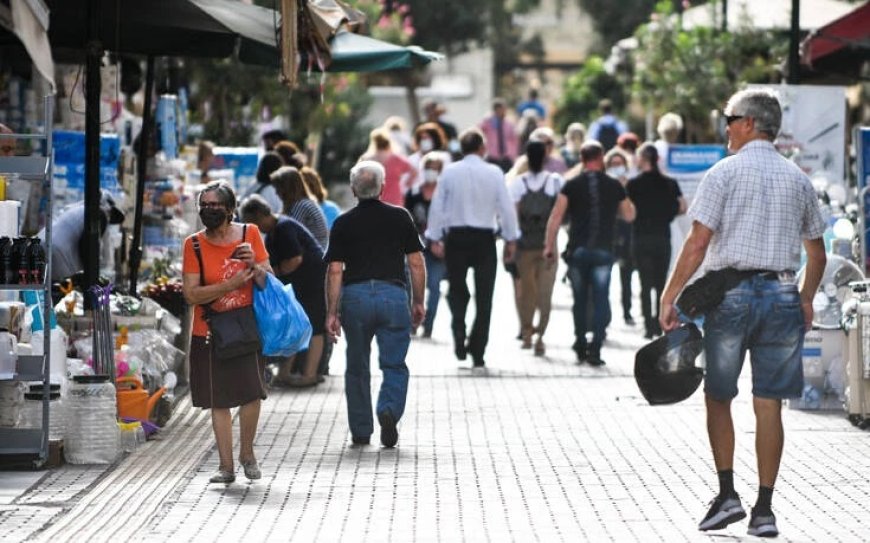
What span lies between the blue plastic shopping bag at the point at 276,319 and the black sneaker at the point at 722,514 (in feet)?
8.51

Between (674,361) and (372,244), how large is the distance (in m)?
Answer: 3.22

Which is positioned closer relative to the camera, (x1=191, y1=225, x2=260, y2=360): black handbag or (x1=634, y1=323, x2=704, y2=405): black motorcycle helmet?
(x1=634, y1=323, x2=704, y2=405): black motorcycle helmet

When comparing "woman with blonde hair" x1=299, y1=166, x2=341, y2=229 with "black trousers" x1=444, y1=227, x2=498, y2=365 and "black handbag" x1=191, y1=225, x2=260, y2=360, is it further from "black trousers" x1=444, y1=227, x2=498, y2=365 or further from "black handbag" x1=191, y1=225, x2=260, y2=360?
"black handbag" x1=191, y1=225, x2=260, y2=360

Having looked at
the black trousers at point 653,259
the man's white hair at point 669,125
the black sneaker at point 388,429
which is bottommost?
the black sneaker at point 388,429

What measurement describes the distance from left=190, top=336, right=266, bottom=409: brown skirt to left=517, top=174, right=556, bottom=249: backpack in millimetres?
8165

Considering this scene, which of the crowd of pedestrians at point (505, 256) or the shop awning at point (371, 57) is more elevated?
the shop awning at point (371, 57)

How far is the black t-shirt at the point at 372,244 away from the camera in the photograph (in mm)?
12414

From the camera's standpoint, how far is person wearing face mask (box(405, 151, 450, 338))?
2023cm

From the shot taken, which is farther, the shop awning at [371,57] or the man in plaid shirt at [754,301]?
the shop awning at [371,57]

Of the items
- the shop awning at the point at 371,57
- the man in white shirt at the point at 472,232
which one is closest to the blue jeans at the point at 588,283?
the man in white shirt at the point at 472,232

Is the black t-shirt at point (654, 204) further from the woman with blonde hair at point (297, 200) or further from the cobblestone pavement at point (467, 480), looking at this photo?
the woman with blonde hair at point (297, 200)

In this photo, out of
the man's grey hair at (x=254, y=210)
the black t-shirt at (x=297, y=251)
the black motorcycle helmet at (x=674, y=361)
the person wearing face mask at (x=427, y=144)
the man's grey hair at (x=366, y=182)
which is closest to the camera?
the black motorcycle helmet at (x=674, y=361)

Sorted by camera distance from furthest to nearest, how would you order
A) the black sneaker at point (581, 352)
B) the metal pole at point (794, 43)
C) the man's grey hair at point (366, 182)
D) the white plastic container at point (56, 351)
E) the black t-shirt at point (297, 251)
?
1. the metal pole at point (794, 43)
2. the black sneaker at point (581, 352)
3. the black t-shirt at point (297, 251)
4. the man's grey hair at point (366, 182)
5. the white plastic container at point (56, 351)

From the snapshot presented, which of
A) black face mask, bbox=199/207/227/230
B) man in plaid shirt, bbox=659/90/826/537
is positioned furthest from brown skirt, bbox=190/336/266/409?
man in plaid shirt, bbox=659/90/826/537
